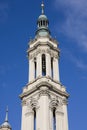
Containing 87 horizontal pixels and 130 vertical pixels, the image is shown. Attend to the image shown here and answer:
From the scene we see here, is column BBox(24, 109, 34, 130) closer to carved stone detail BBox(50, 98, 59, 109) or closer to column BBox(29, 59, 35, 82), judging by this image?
carved stone detail BBox(50, 98, 59, 109)

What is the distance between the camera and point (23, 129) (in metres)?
61.3

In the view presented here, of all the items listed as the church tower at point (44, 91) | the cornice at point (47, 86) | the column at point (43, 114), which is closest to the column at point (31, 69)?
the church tower at point (44, 91)

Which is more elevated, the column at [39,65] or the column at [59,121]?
the column at [39,65]

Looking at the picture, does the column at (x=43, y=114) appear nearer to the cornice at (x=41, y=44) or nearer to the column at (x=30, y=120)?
the column at (x=30, y=120)

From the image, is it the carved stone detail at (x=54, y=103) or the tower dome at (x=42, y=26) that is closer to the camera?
the carved stone detail at (x=54, y=103)

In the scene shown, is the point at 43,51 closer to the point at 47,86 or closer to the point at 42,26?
the point at 42,26

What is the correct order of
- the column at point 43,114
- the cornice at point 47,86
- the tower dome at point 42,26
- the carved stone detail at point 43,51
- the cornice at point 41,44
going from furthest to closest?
the tower dome at point 42,26 < the cornice at point 41,44 < the carved stone detail at point 43,51 < the cornice at point 47,86 < the column at point 43,114

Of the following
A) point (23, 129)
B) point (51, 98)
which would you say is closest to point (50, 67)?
point (51, 98)

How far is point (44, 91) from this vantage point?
2446 inches

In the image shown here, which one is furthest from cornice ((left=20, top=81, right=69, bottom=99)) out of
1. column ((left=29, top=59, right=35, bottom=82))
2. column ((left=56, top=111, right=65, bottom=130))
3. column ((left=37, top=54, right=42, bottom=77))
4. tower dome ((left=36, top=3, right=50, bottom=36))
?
tower dome ((left=36, top=3, right=50, bottom=36))

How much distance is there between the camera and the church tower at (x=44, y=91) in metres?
60.8

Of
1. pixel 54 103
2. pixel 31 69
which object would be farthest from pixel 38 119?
pixel 31 69

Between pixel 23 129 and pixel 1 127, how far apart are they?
1208 cm

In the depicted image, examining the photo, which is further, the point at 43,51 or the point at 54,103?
the point at 43,51
